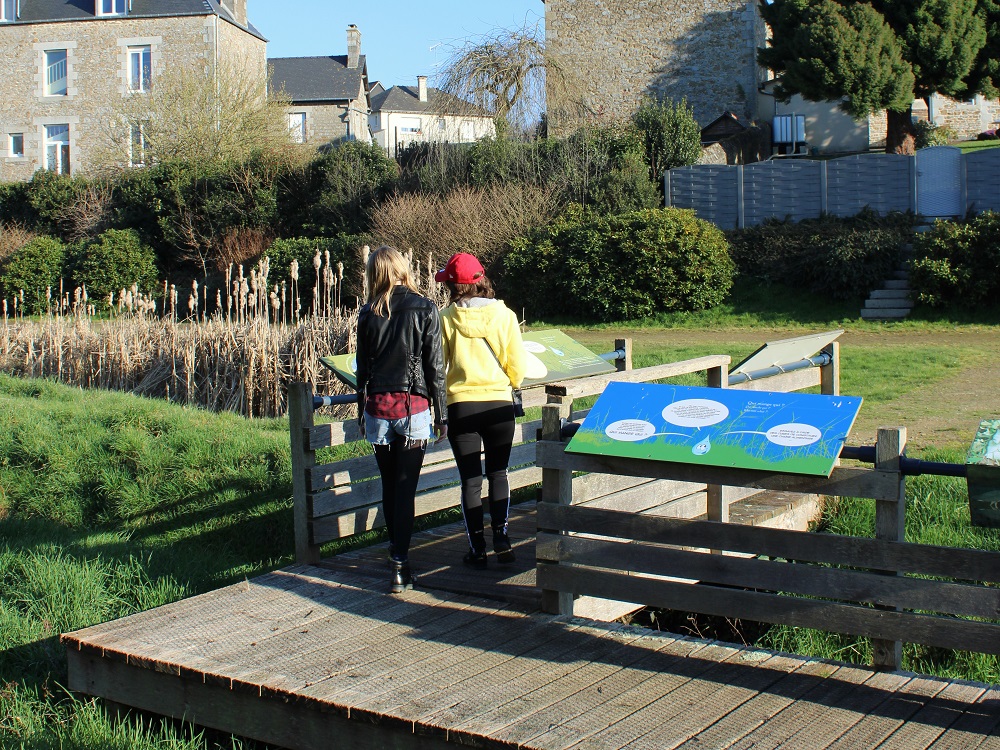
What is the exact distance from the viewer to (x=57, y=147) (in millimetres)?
40938

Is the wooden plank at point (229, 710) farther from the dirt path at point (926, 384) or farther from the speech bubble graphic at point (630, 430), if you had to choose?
the dirt path at point (926, 384)

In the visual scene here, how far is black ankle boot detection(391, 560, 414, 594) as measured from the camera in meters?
5.26

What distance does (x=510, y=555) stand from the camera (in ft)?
18.7

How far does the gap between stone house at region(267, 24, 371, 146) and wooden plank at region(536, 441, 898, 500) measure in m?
46.4

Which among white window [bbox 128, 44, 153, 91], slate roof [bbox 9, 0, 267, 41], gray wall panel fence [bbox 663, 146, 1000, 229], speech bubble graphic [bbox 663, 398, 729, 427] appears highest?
slate roof [bbox 9, 0, 267, 41]

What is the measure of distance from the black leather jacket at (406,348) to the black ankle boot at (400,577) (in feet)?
2.48

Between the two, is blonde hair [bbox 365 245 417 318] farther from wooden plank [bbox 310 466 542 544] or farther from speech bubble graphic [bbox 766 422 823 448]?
speech bubble graphic [bbox 766 422 823 448]

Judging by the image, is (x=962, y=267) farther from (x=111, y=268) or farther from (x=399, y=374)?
(x=111, y=268)

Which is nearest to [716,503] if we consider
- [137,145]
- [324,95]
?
[137,145]

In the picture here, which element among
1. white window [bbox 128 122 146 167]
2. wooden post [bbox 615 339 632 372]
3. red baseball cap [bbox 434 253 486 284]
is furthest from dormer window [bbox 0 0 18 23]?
red baseball cap [bbox 434 253 486 284]

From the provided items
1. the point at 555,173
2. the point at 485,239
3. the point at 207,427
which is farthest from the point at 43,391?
the point at 555,173

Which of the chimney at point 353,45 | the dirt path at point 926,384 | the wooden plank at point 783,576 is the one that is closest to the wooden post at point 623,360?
the dirt path at point 926,384

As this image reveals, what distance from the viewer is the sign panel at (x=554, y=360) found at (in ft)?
23.3

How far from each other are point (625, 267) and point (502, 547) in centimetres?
1436
